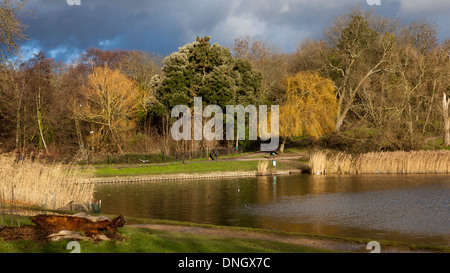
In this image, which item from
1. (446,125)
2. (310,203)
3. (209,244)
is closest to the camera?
(209,244)

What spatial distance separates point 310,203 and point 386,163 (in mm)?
15808

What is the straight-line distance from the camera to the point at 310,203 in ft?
77.3

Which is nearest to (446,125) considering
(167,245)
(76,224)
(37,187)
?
(37,187)

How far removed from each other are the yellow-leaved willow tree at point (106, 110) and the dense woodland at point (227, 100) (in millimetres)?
117

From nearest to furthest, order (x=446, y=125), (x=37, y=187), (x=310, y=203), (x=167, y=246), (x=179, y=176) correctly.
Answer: (x=167, y=246), (x=37, y=187), (x=310, y=203), (x=179, y=176), (x=446, y=125)

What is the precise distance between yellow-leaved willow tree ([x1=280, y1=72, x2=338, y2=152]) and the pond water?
14412mm

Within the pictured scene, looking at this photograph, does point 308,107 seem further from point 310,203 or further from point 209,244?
point 209,244

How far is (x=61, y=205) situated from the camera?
19.2 metres

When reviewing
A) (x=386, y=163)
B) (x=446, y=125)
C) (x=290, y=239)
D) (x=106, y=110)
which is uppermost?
(x=106, y=110)

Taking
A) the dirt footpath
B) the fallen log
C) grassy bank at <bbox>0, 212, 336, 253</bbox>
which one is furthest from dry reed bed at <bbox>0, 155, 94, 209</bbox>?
the fallen log
